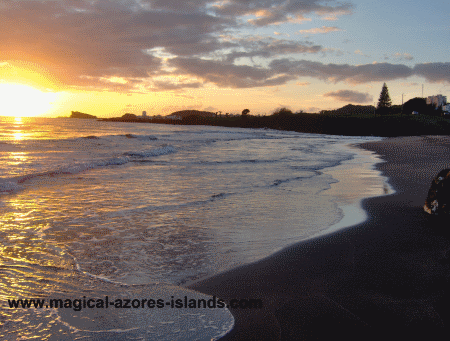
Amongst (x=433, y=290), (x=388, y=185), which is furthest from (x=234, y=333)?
(x=388, y=185)

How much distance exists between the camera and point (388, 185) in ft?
32.3

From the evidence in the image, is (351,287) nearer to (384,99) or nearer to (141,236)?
(141,236)

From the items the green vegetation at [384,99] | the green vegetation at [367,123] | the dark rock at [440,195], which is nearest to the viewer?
the dark rock at [440,195]

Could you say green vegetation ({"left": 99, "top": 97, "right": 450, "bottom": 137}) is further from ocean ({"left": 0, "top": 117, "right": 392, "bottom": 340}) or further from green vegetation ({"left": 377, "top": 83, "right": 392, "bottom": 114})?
ocean ({"left": 0, "top": 117, "right": 392, "bottom": 340})

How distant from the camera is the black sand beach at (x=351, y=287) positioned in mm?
2656

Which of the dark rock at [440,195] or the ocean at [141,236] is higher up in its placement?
the dark rock at [440,195]

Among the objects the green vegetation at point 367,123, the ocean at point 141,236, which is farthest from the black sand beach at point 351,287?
the green vegetation at point 367,123

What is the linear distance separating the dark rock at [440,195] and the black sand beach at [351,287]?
1.41 ft

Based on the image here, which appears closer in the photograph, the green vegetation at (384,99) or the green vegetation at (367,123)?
the green vegetation at (367,123)

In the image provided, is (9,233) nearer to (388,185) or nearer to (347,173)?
(388,185)

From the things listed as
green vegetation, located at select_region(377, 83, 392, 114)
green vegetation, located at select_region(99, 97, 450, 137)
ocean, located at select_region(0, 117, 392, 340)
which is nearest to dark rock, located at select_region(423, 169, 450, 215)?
ocean, located at select_region(0, 117, 392, 340)

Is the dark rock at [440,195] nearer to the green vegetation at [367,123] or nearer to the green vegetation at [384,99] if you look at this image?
the green vegetation at [367,123]

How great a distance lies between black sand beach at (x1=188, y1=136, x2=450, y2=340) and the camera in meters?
2.66

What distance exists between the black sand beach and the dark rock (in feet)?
1.41
